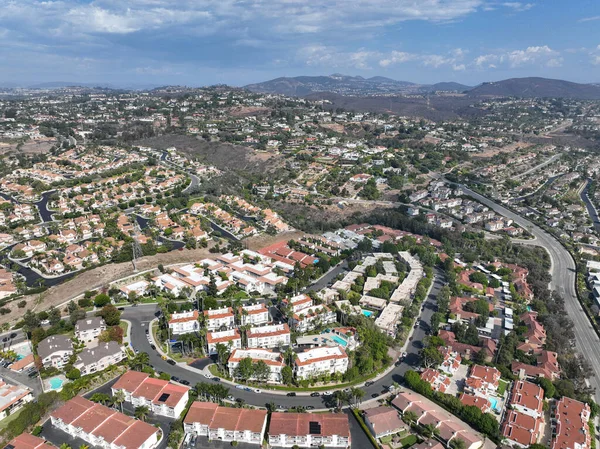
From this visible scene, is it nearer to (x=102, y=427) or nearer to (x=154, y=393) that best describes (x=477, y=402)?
(x=154, y=393)

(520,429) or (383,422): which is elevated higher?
(383,422)

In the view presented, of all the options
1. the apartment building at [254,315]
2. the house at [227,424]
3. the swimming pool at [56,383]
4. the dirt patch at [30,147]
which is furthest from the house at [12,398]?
the dirt patch at [30,147]

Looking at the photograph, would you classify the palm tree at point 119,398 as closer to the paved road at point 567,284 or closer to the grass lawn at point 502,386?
the grass lawn at point 502,386

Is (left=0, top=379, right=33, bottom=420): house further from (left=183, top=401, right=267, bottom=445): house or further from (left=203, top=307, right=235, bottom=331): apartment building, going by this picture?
(left=203, top=307, right=235, bottom=331): apartment building

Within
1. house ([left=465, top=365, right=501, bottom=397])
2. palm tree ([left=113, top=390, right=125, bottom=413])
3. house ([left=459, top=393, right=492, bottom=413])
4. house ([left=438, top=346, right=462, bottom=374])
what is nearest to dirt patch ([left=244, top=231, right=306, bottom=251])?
house ([left=438, top=346, right=462, bottom=374])

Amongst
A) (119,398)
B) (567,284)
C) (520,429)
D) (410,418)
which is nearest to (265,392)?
(119,398)

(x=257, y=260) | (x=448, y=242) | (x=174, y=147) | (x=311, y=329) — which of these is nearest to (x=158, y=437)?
(x=311, y=329)
